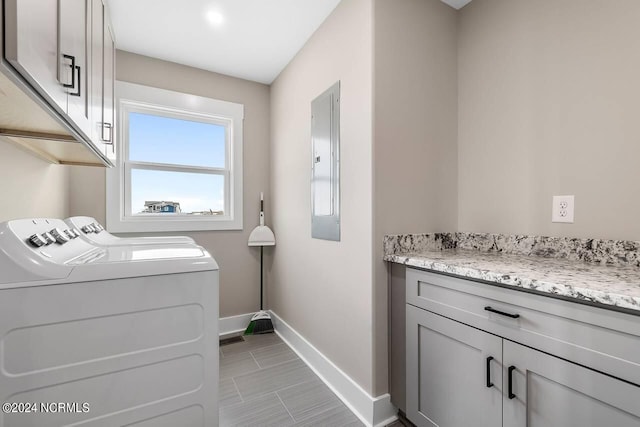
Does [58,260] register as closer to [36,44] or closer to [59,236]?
[59,236]

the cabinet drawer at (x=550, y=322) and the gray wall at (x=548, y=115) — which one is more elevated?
the gray wall at (x=548, y=115)

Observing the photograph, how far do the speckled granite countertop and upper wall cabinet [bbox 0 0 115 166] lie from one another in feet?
4.76

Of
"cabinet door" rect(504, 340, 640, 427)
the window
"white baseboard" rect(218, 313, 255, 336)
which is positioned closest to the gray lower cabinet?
"cabinet door" rect(504, 340, 640, 427)

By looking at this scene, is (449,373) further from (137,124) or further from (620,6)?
(137,124)

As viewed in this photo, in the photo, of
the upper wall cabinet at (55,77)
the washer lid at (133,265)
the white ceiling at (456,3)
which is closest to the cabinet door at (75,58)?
the upper wall cabinet at (55,77)

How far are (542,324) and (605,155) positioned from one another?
2.84 feet

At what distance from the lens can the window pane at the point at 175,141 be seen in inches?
97.3

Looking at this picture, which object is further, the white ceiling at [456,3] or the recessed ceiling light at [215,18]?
the recessed ceiling light at [215,18]

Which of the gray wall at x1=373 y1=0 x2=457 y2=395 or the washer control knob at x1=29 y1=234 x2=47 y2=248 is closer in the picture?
the washer control knob at x1=29 y1=234 x2=47 y2=248

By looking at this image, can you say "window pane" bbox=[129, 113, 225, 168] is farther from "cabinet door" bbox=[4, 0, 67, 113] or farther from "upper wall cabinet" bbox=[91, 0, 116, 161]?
"cabinet door" bbox=[4, 0, 67, 113]

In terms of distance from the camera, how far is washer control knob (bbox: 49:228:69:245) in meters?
1.09

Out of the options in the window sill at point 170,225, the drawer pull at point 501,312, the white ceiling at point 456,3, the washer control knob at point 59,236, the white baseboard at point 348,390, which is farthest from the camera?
the window sill at point 170,225

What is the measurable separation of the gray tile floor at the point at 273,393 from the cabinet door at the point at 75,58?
5.42 ft

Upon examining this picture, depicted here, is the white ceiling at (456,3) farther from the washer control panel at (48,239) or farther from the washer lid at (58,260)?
the washer control panel at (48,239)
